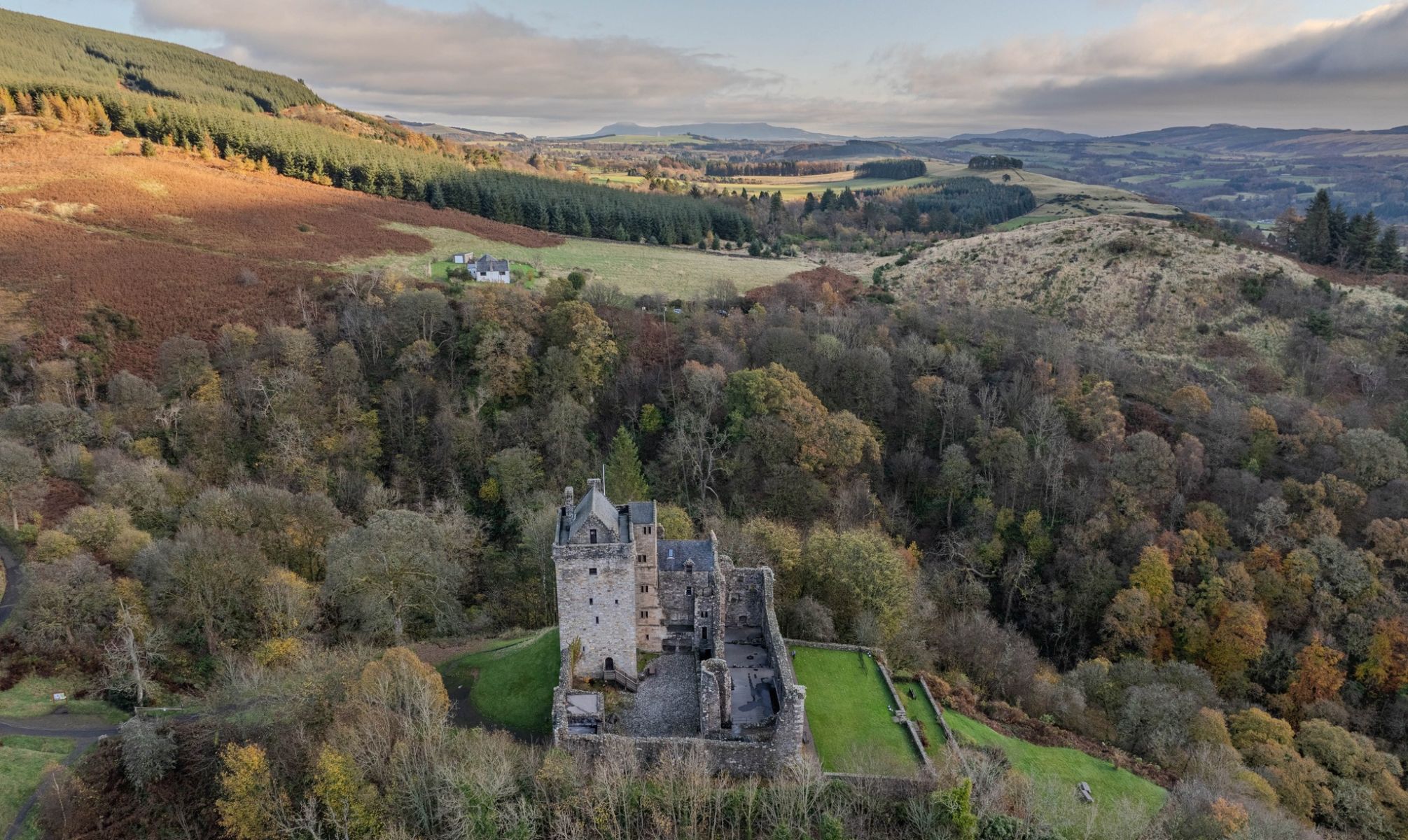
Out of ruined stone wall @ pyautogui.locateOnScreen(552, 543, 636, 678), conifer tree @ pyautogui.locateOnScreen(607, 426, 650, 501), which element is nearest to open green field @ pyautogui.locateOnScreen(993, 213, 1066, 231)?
conifer tree @ pyautogui.locateOnScreen(607, 426, 650, 501)

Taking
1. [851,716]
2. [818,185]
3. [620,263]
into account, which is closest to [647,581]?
[851,716]

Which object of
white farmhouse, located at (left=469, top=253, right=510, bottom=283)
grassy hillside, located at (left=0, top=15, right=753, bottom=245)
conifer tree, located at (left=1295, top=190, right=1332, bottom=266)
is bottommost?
white farmhouse, located at (left=469, top=253, right=510, bottom=283)

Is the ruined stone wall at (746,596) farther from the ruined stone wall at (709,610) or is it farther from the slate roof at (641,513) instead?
the slate roof at (641,513)

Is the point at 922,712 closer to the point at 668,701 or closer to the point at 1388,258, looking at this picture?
the point at 668,701

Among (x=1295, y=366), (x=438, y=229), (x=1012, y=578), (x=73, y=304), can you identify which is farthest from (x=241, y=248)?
(x=1295, y=366)

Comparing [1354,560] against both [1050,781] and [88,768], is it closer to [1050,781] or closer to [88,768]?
[1050,781]

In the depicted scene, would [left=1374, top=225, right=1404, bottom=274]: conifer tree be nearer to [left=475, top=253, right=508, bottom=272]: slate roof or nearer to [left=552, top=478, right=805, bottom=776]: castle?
[left=552, top=478, right=805, bottom=776]: castle
